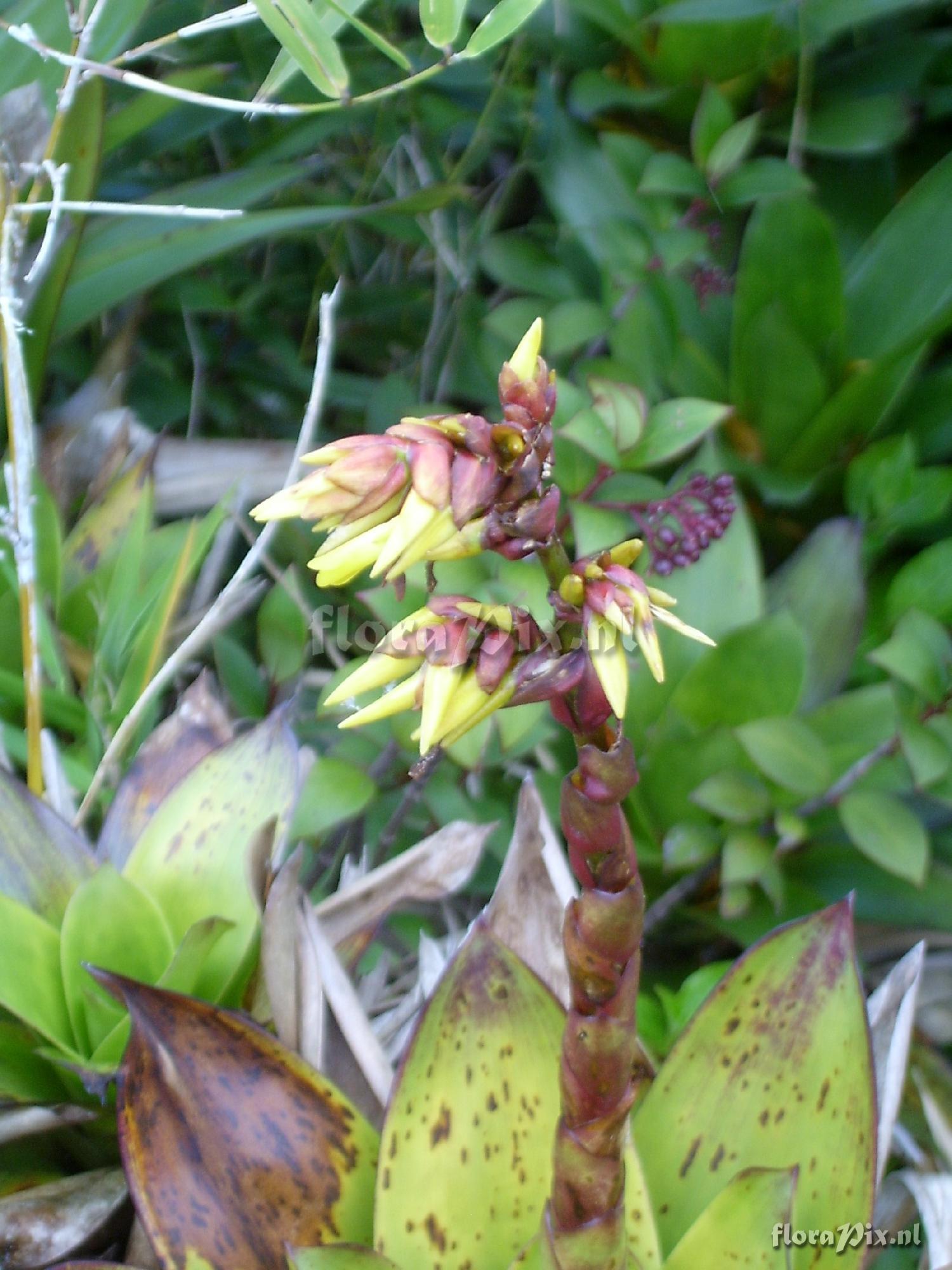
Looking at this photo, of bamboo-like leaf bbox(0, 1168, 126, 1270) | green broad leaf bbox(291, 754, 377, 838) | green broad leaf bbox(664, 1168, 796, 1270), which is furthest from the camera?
green broad leaf bbox(291, 754, 377, 838)

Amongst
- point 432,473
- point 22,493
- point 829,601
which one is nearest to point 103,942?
point 22,493

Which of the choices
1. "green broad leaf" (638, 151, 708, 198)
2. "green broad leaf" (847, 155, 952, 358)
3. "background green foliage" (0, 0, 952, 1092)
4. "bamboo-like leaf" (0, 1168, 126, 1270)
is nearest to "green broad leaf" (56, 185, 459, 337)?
"background green foliage" (0, 0, 952, 1092)

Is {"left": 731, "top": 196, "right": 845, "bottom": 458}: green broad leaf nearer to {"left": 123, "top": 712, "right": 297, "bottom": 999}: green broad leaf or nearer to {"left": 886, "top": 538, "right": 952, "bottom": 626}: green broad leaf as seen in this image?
{"left": 886, "top": 538, "right": 952, "bottom": 626}: green broad leaf

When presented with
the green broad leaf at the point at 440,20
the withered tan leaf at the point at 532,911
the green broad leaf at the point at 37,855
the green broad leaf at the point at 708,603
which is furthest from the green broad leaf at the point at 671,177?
the green broad leaf at the point at 37,855

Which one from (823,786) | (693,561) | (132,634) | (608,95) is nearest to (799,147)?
(608,95)

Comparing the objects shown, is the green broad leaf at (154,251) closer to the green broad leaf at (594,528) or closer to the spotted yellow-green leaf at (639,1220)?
the green broad leaf at (594,528)
